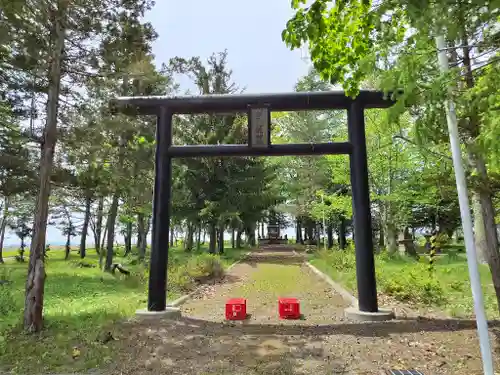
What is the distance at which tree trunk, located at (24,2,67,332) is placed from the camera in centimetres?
633

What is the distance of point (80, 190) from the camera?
28.3 ft

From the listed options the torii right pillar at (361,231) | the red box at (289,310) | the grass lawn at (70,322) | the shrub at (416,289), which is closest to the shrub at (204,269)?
the grass lawn at (70,322)

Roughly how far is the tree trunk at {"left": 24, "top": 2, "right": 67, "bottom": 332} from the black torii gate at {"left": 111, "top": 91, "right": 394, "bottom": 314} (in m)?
1.28

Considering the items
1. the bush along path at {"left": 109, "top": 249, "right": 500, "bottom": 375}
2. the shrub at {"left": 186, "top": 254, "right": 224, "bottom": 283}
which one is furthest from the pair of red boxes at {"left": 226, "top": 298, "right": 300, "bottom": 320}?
the shrub at {"left": 186, "top": 254, "right": 224, "bottom": 283}

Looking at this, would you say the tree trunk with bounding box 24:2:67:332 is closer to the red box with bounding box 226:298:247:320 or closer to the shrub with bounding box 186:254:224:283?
the red box with bounding box 226:298:247:320

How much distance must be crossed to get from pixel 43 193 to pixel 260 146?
4655 millimetres

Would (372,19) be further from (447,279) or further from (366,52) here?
(447,279)

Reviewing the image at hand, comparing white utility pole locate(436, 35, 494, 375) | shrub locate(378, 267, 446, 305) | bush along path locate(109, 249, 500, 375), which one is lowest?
bush along path locate(109, 249, 500, 375)

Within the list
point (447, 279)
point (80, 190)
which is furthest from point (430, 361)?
point (80, 190)

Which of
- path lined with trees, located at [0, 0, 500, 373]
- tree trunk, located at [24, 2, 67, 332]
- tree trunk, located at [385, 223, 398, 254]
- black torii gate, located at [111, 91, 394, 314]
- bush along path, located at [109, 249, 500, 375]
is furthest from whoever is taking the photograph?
tree trunk, located at [385, 223, 398, 254]

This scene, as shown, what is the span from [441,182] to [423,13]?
395 centimetres

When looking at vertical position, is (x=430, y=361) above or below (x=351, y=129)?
below

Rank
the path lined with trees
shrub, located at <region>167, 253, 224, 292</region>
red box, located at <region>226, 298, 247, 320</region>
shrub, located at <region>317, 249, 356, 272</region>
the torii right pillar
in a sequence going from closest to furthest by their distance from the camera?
the path lined with trees → the torii right pillar → red box, located at <region>226, 298, 247, 320</region> → shrub, located at <region>167, 253, 224, 292</region> → shrub, located at <region>317, 249, 356, 272</region>

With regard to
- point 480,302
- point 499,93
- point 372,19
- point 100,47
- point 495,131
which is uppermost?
point 100,47
